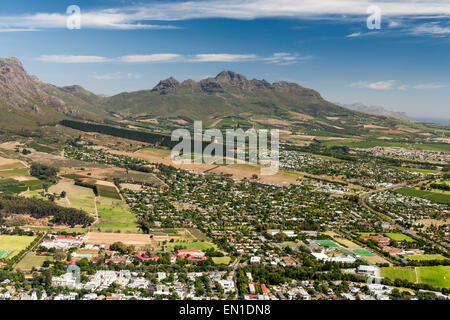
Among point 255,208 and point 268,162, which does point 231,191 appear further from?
point 268,162

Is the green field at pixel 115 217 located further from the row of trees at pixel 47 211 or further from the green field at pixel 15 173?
the green field at pixel 15 173

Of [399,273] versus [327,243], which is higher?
[327,243]

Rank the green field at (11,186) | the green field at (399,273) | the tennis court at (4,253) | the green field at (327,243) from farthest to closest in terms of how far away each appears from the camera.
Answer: the green field at (11,186)
the green field at (327,243)
the tennis court at (4,253)
the green field at (399,273)

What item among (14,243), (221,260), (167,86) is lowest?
(221,260)

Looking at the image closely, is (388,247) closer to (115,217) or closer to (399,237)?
(399,237)

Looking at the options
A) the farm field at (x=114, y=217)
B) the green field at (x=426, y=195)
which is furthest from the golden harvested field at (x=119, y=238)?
the green field at (x=426, y=195)

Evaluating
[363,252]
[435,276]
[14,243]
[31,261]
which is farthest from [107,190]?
[435,276]

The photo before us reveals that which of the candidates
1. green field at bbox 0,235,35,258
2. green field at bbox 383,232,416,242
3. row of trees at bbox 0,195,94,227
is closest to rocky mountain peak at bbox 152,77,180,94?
row of trees at bbox 0,195,94,227

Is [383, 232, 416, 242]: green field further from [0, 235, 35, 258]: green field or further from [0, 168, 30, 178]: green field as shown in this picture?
[0, 168, 30, 178]: green field
